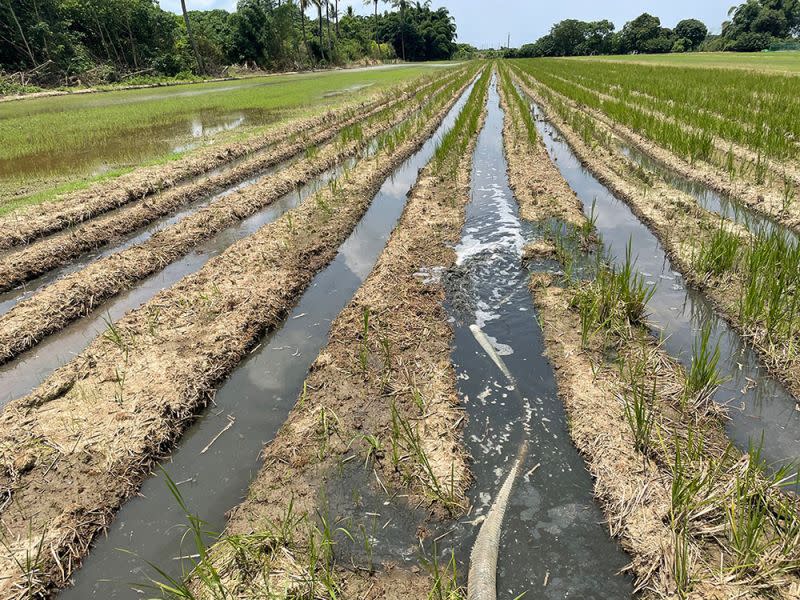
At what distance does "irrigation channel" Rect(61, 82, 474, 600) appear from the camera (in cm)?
220

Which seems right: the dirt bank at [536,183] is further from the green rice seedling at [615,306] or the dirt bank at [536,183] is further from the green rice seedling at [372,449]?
the green rice seedling at [372,449]

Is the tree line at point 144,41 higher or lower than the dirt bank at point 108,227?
higher

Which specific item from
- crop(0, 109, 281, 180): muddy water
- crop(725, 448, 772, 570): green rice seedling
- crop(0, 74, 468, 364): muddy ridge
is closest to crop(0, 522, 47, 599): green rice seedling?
crop(0, 74, 468, 364): muddy ridge

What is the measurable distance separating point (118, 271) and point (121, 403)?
257 centimetres

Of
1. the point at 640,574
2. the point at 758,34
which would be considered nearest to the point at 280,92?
the point at 640,574

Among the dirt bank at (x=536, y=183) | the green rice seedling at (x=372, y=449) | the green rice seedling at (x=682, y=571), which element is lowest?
the green rice seedling at (x=372, y=449)

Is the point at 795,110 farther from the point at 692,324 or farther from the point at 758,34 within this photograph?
the point at 758,34

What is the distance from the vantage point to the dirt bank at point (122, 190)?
616cm

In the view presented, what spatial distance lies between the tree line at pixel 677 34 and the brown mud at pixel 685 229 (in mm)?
86669

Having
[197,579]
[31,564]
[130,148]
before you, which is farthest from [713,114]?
[31,564]

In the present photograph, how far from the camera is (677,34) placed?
83188 mm

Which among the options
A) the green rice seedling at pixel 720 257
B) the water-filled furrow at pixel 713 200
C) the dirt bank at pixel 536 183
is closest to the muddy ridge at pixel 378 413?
the dirt bank at pixel 536 183

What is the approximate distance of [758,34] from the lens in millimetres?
70500

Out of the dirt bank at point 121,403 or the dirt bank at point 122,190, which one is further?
the dirt bank at point 122,190
